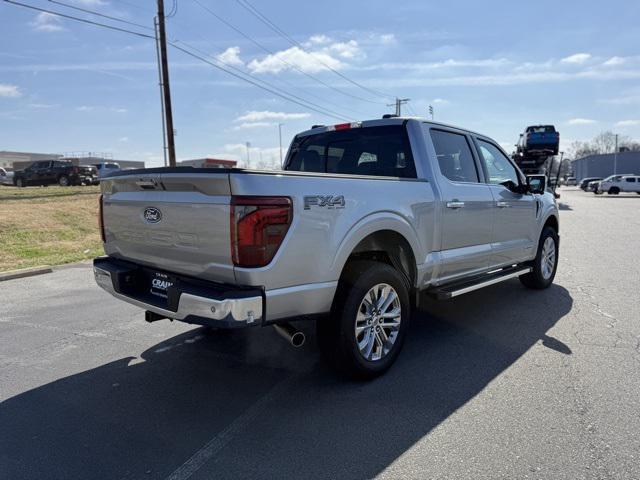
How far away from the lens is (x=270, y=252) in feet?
9.36

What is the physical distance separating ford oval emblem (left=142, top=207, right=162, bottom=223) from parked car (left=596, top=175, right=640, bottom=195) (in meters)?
48.0

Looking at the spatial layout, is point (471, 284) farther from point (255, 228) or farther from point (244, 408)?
point (255, 228)

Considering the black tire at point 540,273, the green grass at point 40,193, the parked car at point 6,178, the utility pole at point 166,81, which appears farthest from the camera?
the parked car at point 6,178

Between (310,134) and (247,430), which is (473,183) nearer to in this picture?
(310,134)

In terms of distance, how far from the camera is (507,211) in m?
5.37

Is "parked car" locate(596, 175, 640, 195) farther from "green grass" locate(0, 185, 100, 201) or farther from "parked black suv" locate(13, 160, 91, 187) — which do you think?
"parked black suv" locate(13, 160, 91, 187)

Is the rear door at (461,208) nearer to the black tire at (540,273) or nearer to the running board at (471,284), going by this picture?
the running board at (471,284)

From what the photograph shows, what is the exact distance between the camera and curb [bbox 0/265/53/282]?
793 centimetres

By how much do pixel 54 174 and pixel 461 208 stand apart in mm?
29043

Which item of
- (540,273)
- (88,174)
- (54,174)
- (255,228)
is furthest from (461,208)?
(54,174)

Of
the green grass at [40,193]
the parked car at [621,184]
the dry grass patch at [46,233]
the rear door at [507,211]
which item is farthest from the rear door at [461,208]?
the parked car at [621,184]

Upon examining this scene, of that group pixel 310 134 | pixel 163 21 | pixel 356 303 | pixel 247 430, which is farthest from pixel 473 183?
pixel 163 21

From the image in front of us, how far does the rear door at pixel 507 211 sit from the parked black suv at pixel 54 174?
2738 cm

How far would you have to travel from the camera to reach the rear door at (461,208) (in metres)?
4.36
